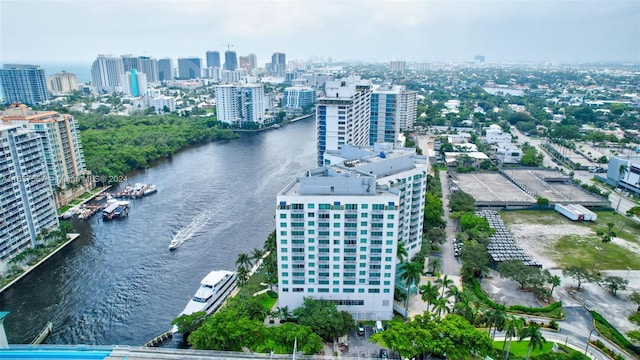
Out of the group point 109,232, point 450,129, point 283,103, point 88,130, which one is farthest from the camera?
point 283,103

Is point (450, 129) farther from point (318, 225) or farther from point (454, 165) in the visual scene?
point (318, 225)

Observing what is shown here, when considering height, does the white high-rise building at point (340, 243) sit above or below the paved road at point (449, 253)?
above

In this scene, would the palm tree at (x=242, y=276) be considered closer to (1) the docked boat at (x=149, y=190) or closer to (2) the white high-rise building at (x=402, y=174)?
(2) the white high-rise building at (x=402, y=174)

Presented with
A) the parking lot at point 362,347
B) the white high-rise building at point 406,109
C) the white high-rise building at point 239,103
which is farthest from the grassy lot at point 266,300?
the white high-rise building at point 239,103

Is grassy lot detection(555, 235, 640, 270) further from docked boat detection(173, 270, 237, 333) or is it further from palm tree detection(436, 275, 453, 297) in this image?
docked boat detection(173, 270, 237, 333)

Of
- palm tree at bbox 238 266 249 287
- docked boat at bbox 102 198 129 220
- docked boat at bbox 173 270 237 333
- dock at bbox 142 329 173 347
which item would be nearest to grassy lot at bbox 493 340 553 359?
palm tree at bbox 238 266 249 287

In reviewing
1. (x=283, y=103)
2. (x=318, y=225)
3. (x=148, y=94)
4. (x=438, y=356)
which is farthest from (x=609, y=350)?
(x=148, y=94)

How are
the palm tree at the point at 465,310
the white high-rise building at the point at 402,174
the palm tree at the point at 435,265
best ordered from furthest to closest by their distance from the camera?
1. the palm tree at the point at 435,265
2. the white high-rise building at the point at 402,174
3. the palm tree at the point at 465,310
